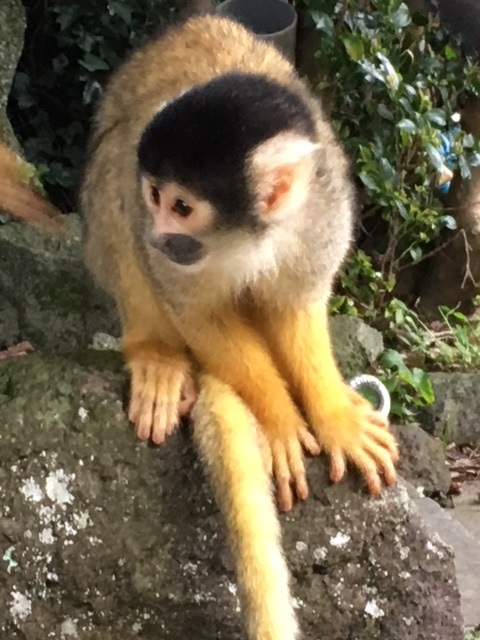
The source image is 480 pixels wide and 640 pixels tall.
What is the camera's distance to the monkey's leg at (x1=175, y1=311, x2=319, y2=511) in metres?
1.74

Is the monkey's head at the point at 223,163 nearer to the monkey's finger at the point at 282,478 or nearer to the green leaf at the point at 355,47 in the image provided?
the monkey's finger at the point at 282,478

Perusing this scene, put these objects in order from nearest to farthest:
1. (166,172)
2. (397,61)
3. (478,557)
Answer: (166,172) → (478,557) → (397,61)

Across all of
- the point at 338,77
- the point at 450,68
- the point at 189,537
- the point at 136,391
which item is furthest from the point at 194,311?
the point at 450,68

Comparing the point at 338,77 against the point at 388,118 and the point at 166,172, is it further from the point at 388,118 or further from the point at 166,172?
the point at 166,172

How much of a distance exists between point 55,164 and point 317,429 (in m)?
2.29

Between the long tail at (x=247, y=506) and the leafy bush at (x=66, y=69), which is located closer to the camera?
the long tail at (x=247, y=506)

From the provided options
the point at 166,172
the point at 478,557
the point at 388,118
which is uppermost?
the point at 166,172

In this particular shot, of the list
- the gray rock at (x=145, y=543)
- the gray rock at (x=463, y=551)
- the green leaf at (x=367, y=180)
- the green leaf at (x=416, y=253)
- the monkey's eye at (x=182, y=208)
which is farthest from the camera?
the green leaf at (x=416, y=253)

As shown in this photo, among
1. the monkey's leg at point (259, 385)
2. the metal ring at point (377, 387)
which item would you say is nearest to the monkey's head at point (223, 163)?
the monkey's leg at point (259, 385)

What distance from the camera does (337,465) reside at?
175 centimetres

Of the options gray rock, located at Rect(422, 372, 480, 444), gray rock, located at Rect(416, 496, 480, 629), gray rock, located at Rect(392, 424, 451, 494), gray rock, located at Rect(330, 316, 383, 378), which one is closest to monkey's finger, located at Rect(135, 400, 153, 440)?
gray rock, located at Rect(416, 496, 480, 629)

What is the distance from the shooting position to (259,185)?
1.65m

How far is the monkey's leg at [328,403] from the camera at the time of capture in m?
1.77

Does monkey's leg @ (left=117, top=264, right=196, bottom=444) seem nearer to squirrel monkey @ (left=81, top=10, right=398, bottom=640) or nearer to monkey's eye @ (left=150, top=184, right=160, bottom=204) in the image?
squirrel monkey @ (left=81, top=10, right=398, bottom=640)
